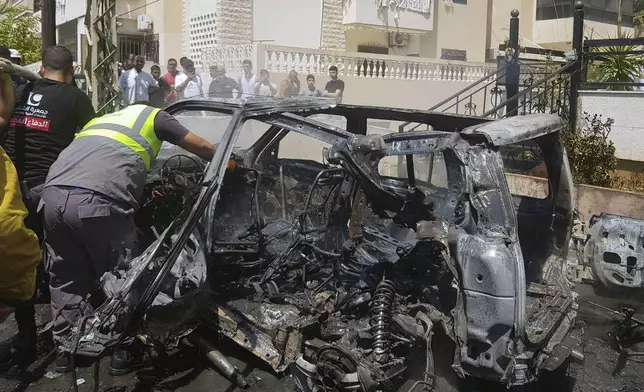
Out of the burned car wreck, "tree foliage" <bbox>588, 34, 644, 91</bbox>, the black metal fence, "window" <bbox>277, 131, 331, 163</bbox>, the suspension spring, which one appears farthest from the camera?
"tree foliage" <bbox>588, 34, 644, 91</bbox>

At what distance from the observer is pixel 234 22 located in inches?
653

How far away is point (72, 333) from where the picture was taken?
3.17 meters

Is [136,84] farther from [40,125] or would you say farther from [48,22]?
[40,125]

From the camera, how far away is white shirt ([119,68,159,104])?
11.2 m

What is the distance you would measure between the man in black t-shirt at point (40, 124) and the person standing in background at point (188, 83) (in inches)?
268

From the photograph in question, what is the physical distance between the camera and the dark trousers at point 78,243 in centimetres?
357

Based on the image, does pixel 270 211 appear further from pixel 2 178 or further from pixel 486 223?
pixel 486 223

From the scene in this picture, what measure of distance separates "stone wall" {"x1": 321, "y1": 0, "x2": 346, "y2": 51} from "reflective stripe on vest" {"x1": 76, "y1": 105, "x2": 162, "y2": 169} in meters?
15.4

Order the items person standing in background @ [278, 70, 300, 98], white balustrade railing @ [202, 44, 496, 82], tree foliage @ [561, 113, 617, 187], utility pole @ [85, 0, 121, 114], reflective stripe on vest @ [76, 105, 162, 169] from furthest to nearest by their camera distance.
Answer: white balustrade railing @ [202, 44, 496, 82] → person standing in background @ [278, 70, 300, 98] → utility pole @ [85, 0, 121, 114] → tree foliage @ [561, 113, 617, 187] → reflective stripe on vest @ [76, 105, 162, 169]

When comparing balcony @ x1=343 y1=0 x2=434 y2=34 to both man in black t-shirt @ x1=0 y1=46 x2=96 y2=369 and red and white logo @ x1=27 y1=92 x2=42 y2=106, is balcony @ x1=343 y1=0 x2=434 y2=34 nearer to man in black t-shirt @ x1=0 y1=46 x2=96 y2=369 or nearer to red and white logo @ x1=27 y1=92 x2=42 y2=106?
man in black t-shirt @ x1=0 y1=46 x2=96 y2=369

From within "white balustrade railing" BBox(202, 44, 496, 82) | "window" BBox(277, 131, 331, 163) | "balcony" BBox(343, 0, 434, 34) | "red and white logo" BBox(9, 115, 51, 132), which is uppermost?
"balcony" BBox(343, 0, 434, 34)

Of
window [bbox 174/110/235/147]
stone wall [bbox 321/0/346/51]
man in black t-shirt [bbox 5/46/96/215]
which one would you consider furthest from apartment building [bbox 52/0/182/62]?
man in black t-shirt [bbox 5/46/96/215]

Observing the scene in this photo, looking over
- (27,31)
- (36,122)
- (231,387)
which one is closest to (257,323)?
(231,387)

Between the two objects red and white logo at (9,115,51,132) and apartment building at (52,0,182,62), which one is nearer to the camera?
red and white logo at (9,115,51,132)
